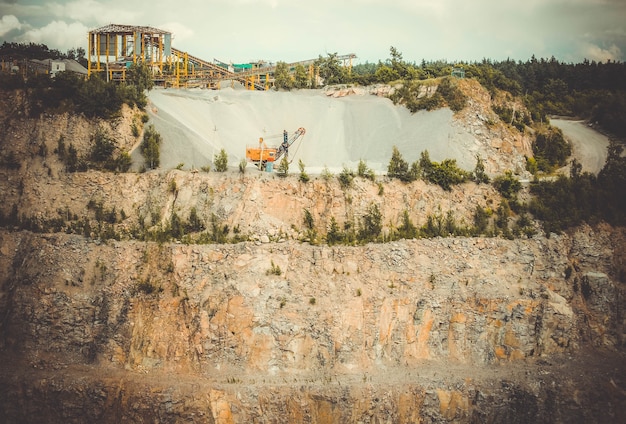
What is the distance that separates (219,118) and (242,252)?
56.8 ft

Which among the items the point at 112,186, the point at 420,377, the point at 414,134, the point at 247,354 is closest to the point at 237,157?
the point at 112,186

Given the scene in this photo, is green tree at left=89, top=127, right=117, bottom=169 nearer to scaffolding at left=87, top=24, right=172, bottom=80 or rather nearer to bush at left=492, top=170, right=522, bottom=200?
scaffolding at left=87, top=24, right=172, bottom=80

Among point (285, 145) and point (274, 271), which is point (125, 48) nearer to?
point (285, 145)

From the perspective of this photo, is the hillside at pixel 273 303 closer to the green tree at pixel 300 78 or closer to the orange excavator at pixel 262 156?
the orange excavator at pixel 262 156

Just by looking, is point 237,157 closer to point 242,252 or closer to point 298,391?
point 242,252

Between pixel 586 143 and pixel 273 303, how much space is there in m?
32.0

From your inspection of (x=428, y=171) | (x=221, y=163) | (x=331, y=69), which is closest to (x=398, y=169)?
(x=428, y=171)

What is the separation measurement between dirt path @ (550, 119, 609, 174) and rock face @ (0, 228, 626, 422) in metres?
14.5

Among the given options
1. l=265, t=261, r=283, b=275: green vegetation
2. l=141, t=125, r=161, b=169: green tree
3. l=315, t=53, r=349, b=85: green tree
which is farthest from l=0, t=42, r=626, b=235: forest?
l=265, t=261, r=283, b=275: green vegetation

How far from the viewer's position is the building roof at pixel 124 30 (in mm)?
58072

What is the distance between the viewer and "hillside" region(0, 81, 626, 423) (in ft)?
126

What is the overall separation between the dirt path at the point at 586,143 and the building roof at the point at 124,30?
34754 mm

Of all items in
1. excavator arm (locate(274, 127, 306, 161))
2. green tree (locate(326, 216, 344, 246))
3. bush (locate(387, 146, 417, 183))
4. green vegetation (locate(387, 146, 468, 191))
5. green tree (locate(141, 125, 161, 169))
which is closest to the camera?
green tree (locate(326, 216, 344, 246))

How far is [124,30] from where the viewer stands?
5872cm
